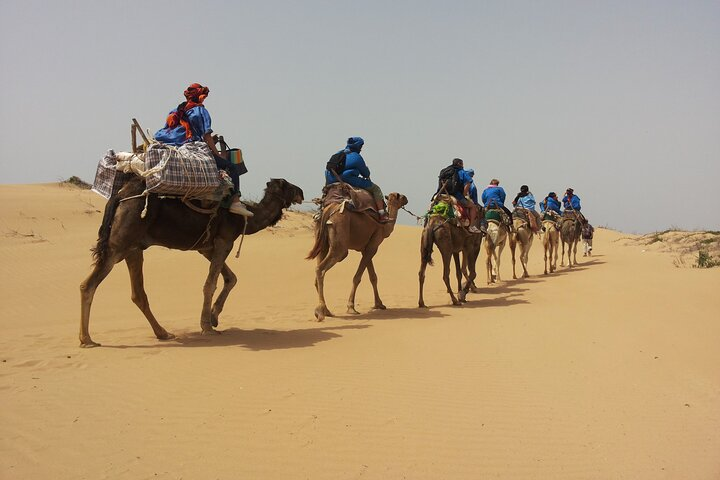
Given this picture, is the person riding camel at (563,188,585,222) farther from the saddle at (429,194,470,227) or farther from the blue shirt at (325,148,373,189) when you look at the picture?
the blue shirt at (325,148,373,189)

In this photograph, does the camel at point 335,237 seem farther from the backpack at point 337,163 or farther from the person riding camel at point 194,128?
the person riding camel at point 194,128

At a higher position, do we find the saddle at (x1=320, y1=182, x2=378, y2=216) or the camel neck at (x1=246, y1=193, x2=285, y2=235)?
the saddle at (x1=320, y1=182, x2=378, y2=216)

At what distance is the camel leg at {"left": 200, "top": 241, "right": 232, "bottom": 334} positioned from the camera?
8.42 meters

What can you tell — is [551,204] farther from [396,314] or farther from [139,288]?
[139,288]

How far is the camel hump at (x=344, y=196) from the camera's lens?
10.7 meters

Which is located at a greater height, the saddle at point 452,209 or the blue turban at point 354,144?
the blue turban at point 354,144

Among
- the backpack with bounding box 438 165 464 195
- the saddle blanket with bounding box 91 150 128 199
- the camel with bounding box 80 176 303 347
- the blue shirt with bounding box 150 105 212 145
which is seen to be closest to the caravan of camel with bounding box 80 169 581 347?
the camel with bounding box 80 176 303 347

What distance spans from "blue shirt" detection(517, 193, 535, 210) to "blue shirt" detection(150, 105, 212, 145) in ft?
41.8

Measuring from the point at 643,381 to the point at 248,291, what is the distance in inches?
426

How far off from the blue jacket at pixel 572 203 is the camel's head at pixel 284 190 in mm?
15968

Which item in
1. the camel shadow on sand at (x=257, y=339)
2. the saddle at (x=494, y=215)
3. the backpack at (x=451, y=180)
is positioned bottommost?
the camel shadow on sand at (x=257, y=339)

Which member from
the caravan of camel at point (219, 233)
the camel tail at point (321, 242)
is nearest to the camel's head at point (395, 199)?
the caravan of camel at point (219, 233)

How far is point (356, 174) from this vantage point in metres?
11.2

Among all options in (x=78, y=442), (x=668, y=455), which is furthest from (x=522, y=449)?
(x=78, y=442)
